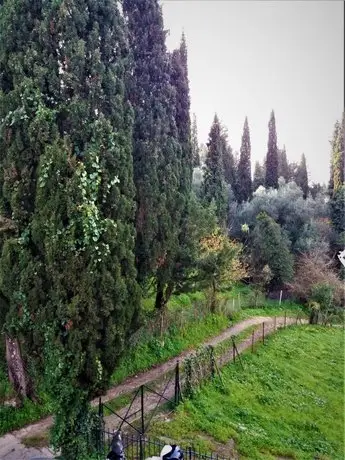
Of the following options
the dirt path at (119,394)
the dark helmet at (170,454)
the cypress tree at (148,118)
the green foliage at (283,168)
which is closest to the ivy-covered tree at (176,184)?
the cypress tree at (148,118)

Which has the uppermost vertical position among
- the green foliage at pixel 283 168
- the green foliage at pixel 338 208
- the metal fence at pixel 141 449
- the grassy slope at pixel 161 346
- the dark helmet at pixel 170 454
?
the green foliage at pixel 283 168

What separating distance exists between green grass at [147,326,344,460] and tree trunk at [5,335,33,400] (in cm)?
365

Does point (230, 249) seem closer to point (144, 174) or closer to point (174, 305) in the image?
point (174, 305)

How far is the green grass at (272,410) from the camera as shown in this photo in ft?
32.1

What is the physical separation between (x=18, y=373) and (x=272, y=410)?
7384 mm

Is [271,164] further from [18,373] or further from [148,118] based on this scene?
[18,373]

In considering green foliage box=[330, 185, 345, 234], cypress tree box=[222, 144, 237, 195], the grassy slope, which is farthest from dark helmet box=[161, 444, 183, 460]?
cypress tree box=[222, 144, 237, 195]

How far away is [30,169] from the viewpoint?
8516mm

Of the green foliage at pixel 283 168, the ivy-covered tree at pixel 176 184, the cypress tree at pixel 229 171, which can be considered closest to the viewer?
the ivy-covered tree at pixel 176 184

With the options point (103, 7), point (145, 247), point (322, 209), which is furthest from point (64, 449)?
point (322, 209)

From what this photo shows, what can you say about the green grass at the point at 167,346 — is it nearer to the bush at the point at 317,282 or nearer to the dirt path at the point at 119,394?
the dirt path at the point at 119,394

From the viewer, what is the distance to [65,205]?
26.0 feet

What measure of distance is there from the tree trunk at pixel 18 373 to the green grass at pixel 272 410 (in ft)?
12.0

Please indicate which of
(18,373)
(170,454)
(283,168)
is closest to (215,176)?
(18,373)
